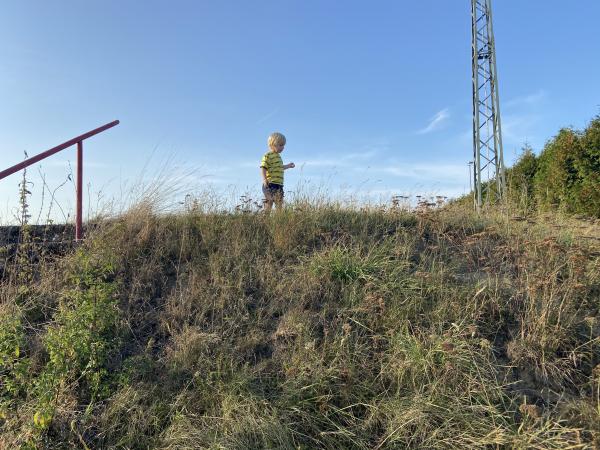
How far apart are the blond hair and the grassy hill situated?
7.85 feet

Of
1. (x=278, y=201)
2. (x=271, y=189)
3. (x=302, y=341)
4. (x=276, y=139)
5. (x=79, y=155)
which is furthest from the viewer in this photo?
(x=276, y=139)

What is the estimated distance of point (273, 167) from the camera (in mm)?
6547

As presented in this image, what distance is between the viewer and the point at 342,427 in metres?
2.60

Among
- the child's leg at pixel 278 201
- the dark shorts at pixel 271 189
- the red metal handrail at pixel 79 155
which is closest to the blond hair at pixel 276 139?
the dark shorts at pixel 271 189

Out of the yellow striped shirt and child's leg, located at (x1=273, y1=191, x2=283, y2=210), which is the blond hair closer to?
the yellow striped shirt

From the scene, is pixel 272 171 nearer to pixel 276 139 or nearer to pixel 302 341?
pixel 276 139

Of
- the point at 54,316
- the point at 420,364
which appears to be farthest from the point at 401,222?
the point at 54,316

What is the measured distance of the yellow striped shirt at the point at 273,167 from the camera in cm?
653

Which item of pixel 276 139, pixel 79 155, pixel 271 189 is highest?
pixel 276 139

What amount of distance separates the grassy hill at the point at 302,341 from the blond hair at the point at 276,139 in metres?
2.39

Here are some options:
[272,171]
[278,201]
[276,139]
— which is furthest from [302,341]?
[276,139]

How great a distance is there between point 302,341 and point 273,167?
3780 millimetres

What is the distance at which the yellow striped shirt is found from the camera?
6.53 meters

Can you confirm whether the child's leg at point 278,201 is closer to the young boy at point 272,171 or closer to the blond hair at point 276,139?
the young boy at point 272,171
